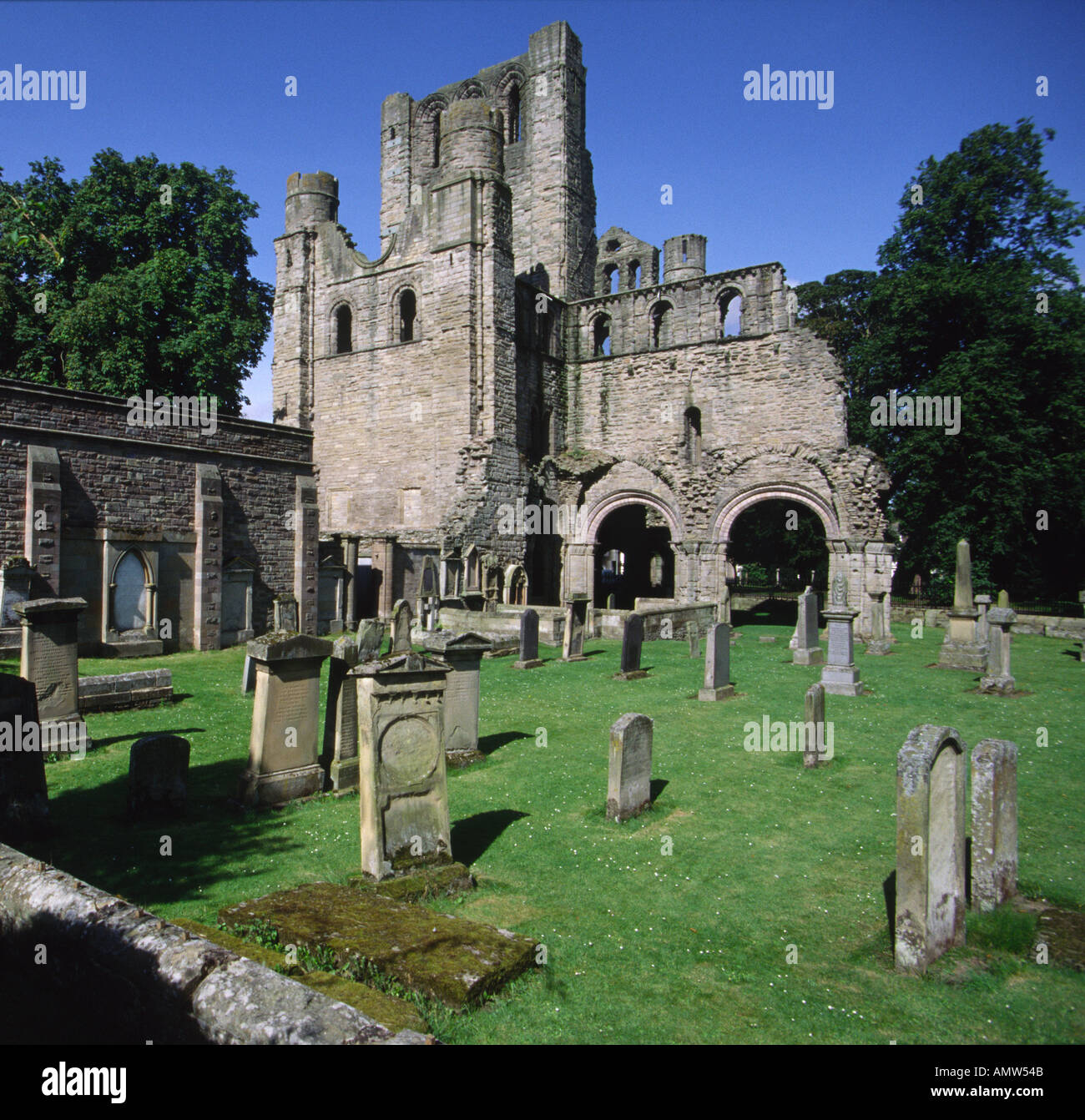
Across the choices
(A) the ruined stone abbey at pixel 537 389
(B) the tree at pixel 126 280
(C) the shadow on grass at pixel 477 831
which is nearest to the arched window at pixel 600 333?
(A) the ruined stone abbey at pixel 537 389

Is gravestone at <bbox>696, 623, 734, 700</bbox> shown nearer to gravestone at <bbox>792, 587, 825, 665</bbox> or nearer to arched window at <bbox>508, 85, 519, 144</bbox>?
gravestone at <bbox>792, 587, 825, 665</bbox>

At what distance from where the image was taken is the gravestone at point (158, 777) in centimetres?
679

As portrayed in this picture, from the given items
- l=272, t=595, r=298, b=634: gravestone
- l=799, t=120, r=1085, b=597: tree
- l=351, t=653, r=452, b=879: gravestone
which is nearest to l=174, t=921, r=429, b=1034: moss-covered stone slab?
l=351, t=653, r=452, b=879: gravestone

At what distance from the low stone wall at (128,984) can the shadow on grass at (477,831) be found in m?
3.12

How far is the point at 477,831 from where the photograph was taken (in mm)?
6770

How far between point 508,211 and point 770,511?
22.9 m

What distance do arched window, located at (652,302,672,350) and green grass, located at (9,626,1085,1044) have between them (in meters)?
19.7

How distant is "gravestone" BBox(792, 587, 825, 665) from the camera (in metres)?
16.7

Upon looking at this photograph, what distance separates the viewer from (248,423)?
19.7 metres

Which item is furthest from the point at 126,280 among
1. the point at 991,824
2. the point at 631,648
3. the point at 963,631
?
the point at 991,824

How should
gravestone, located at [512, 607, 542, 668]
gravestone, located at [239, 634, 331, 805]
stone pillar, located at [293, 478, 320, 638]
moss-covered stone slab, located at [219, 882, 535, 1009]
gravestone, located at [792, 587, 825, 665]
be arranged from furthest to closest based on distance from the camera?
Result: stone pillar, located at [293, 478, 320, 638], gravestone, located at [792, 587, 825, 665], gravestone, located at [512, 607, 542, 668], gravestone, located at [239, 634, 331, 805], moss-covered stone slab, located at [219, 882, 535, 1009]

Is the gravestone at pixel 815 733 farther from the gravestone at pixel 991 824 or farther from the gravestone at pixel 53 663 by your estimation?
the gravestone at pixel 53 663
